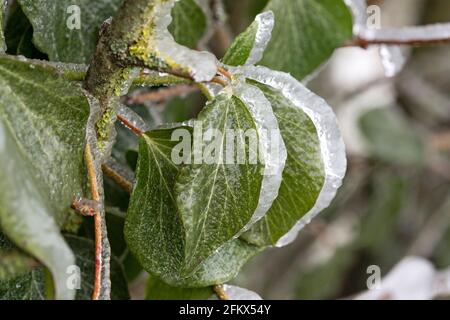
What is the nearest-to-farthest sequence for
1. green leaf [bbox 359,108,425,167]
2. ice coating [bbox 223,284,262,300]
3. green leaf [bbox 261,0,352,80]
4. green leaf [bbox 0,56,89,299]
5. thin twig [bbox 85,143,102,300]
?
green leaf [bbox 0,56,89,299]
thin twig [bbox 85,143,102,300]
ice coating [bbox 223,284,262,300]
green leaf [bbox 261,0,352,80]
green leaf [bbox 359,108,425,167]

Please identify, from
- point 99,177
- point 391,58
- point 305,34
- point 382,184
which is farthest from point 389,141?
point 99,177

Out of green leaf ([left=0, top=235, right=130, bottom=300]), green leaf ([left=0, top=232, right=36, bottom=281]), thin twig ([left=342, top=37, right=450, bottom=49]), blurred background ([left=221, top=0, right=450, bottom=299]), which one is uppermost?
thin twig ([left=342, top=37, right=450, bottom=49])

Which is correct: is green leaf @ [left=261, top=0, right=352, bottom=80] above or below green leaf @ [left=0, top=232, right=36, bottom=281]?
above

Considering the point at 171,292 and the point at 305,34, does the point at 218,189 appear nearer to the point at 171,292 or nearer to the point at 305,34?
the point at 171,292

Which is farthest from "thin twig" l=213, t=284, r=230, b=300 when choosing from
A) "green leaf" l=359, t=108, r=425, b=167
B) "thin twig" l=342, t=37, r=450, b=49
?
"green leaf" l=359, t=108, r=425, b=167

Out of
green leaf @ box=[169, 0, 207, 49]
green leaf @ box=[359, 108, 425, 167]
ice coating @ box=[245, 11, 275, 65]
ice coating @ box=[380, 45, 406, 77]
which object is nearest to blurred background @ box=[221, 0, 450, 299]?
green leaf @ box=[359, 108, 425, 167]

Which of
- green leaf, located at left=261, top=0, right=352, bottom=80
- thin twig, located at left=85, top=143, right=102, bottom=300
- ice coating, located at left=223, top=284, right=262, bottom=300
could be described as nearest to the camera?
thin twig, located at left=85, top=143, right=102, bottom=300

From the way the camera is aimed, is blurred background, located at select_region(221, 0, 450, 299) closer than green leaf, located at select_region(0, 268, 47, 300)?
No

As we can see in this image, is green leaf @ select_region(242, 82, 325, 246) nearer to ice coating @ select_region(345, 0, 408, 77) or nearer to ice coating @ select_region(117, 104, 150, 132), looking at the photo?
ice coating @ select_region(117, 104, 150, 132)
